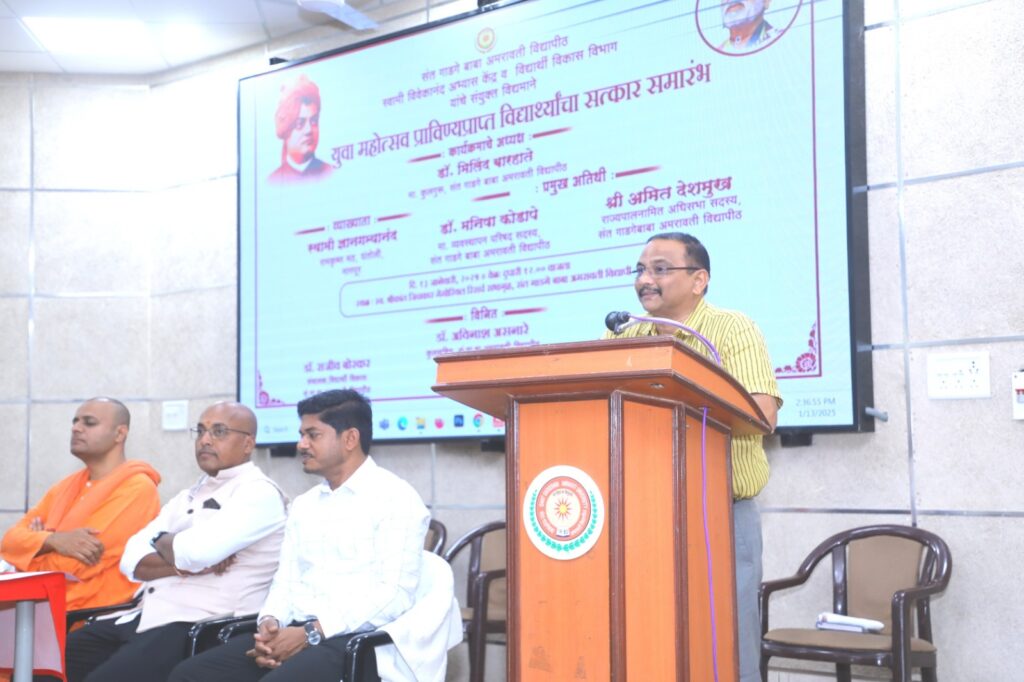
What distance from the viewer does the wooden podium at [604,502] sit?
1957 mm

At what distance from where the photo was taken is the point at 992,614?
3576 millimetres

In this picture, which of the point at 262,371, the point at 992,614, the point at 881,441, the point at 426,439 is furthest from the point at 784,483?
the point at 262,371

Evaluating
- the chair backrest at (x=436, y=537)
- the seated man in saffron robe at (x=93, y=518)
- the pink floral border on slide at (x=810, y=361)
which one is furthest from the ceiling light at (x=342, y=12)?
the pink floral border on slide at (x=810, y=361)

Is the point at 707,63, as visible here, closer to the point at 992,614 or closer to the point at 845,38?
the point at 845,38

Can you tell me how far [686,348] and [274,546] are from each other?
6.93 ft

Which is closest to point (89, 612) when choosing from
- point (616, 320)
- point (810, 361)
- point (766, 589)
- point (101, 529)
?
point (101, 529)

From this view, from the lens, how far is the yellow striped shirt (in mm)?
2516

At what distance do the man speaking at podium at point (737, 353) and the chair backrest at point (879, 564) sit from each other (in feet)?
4.02

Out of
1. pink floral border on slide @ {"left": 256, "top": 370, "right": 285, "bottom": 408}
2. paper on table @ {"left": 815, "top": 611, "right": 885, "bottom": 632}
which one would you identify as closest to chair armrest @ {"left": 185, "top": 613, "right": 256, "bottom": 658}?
paper on table @ {"left": 815, "top": 611, "right": 885, "bottom": 632}

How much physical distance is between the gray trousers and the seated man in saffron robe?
7.92 feet

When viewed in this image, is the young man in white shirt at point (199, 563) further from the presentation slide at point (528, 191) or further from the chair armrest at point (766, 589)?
the chair armrest at point (766, 589)

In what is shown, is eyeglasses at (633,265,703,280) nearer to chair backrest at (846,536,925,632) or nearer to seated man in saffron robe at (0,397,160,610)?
chair backrest at (846,536,925,632)

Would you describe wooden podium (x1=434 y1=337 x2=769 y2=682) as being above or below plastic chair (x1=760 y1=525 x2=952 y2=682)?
above

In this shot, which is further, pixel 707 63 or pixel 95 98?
pixel 95 98
